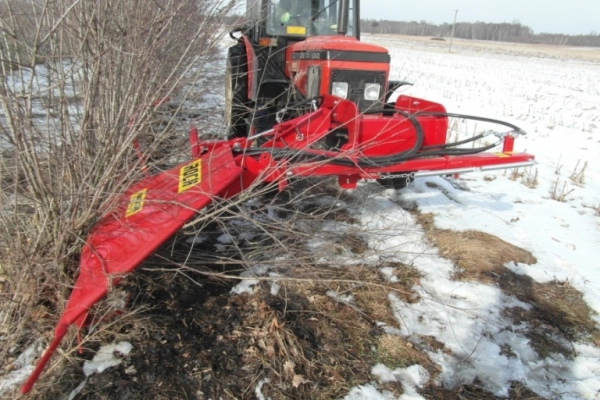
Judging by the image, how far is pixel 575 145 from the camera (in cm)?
742

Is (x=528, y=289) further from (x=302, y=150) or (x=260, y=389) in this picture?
(x=260, y=389)

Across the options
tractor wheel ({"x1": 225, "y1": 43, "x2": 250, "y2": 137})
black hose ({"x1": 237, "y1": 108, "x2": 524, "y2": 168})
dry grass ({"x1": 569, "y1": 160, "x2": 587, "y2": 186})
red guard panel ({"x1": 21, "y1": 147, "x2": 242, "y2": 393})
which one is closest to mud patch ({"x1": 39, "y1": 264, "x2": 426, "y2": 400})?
red guard panel ({"x1": 21, "y1": 147, "x2": 242, "y2": 393})

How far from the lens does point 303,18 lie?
195 inches

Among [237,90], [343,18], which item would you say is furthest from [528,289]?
[237,90]

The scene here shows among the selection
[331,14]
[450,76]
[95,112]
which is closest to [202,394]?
[95,112]

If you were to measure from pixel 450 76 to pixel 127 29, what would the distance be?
56.2ft

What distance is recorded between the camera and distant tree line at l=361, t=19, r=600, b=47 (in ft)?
259

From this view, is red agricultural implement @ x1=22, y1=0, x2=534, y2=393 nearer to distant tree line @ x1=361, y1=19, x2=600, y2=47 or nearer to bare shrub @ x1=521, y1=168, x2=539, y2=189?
bare shrub @ x1=521, y1=168, x2=539, y2=189

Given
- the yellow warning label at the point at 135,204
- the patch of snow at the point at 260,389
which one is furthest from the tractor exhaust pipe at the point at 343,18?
the patch of snow at the point at 260,389

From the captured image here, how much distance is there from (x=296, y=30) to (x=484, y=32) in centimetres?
9174

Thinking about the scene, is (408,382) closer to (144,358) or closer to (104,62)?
(144,358)

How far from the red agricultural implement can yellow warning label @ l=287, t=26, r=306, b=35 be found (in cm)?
1

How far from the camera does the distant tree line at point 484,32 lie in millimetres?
78938

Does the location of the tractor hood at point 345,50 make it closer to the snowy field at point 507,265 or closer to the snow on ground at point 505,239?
the snowy field at point 507,265
